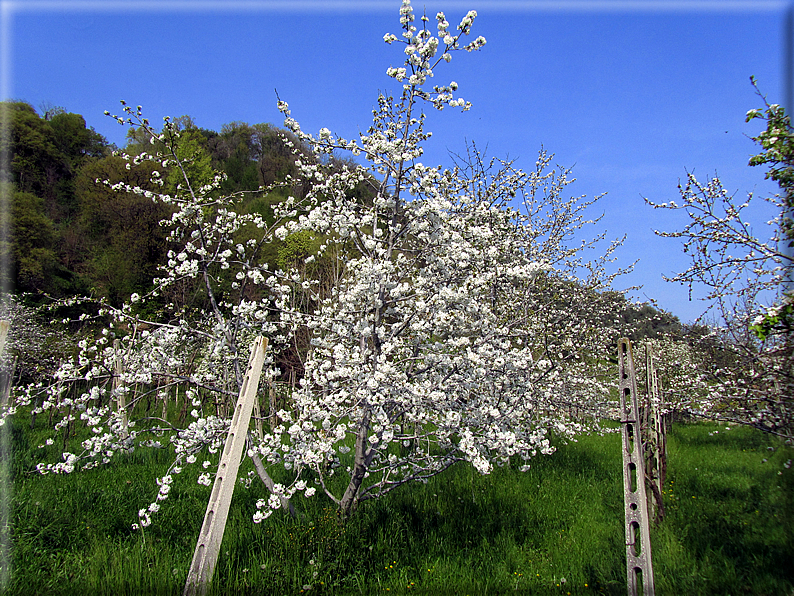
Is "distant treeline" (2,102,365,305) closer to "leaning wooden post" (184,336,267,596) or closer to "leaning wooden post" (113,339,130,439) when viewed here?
"leaning wooden post" (113,339,130,439)

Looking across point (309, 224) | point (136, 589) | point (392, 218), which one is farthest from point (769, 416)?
point (136, 589)

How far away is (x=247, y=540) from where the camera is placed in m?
4.50

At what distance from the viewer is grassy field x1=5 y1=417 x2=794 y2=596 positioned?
397 cm

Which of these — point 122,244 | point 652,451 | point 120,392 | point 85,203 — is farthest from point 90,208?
point 652,451

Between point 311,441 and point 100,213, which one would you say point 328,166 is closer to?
point 311,441

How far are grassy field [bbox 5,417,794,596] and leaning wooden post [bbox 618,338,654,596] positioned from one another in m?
1.03

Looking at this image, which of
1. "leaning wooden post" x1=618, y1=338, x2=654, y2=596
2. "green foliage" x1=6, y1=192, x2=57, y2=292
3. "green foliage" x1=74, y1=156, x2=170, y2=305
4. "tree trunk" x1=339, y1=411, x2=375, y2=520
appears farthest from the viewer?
"green foliage" x1=6, y1=192, x2=57, y2=292

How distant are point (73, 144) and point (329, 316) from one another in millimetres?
54183

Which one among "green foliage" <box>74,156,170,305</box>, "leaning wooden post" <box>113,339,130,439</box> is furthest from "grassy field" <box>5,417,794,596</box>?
"green foliage" <box>74,156,170,305</box>

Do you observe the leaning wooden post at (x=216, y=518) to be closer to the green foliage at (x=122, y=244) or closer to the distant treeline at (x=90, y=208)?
the distant treeline at (x=90, y=208)

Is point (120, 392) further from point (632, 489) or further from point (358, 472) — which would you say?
point (632, 489)

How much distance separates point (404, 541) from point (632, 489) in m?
2.42

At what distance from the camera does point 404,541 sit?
191 inches

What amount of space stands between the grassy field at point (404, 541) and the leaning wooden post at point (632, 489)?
3.38 ft
